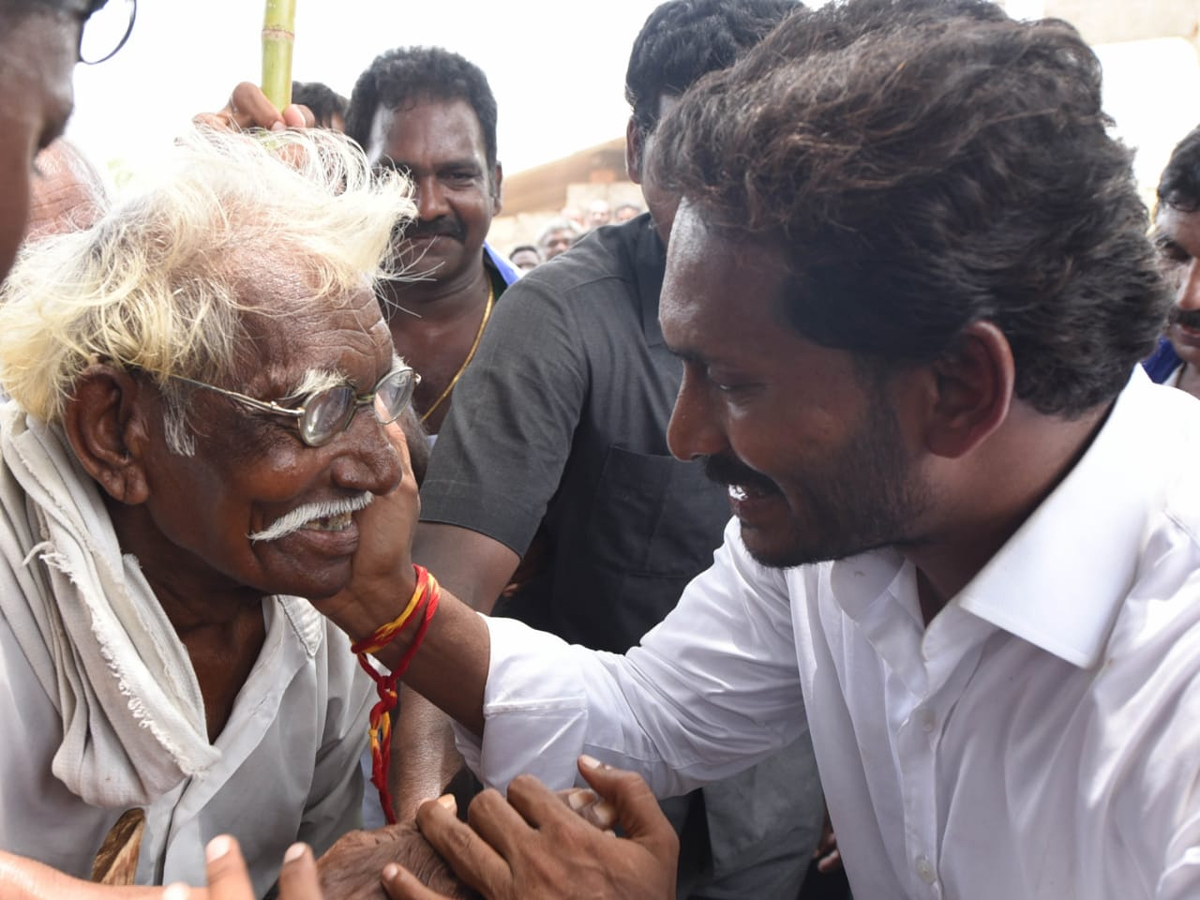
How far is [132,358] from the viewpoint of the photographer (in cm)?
178

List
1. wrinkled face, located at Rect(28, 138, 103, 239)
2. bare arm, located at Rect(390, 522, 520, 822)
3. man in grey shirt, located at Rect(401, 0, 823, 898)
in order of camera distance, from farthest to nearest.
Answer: wrinkled face, located at Rect(28, 138, 103, 239)
man in grey shirt, located at Rect(401, 0, 823, 898)
bare arm, located at Rect(390, 522, 520, 822)

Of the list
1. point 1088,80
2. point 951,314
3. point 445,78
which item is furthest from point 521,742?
point 445,78

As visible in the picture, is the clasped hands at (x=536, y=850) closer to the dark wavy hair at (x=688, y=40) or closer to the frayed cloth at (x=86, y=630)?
the frayed cloth at (x=86, y=630)

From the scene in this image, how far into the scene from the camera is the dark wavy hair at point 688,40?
274 centimetres

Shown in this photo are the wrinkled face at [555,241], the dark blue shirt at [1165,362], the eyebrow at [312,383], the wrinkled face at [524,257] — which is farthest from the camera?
the wrinkled face at [524,257]

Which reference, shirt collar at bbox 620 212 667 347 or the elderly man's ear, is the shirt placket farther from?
the elderly man's ear

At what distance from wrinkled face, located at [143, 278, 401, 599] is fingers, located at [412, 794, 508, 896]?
0.47 meters

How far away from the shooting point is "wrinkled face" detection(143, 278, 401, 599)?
1806 mm

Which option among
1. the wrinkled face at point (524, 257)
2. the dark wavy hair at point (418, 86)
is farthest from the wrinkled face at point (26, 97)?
the wrinkled face at point (524, 257)

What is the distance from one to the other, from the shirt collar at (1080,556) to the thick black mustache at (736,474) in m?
0.37

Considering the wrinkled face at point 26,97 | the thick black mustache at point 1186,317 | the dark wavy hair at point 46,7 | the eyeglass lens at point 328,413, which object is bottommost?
the thick black mustache at point 1186,317

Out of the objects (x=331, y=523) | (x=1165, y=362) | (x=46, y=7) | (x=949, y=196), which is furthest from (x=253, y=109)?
(x=1165, y=362)

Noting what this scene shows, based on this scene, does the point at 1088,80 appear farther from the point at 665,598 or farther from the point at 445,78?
the point at 445,78

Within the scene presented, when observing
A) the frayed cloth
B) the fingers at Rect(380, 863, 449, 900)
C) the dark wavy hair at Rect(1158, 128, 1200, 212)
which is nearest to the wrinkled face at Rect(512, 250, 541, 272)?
the dark wavy hair at Rect(1158, 128, 1200, 212)
